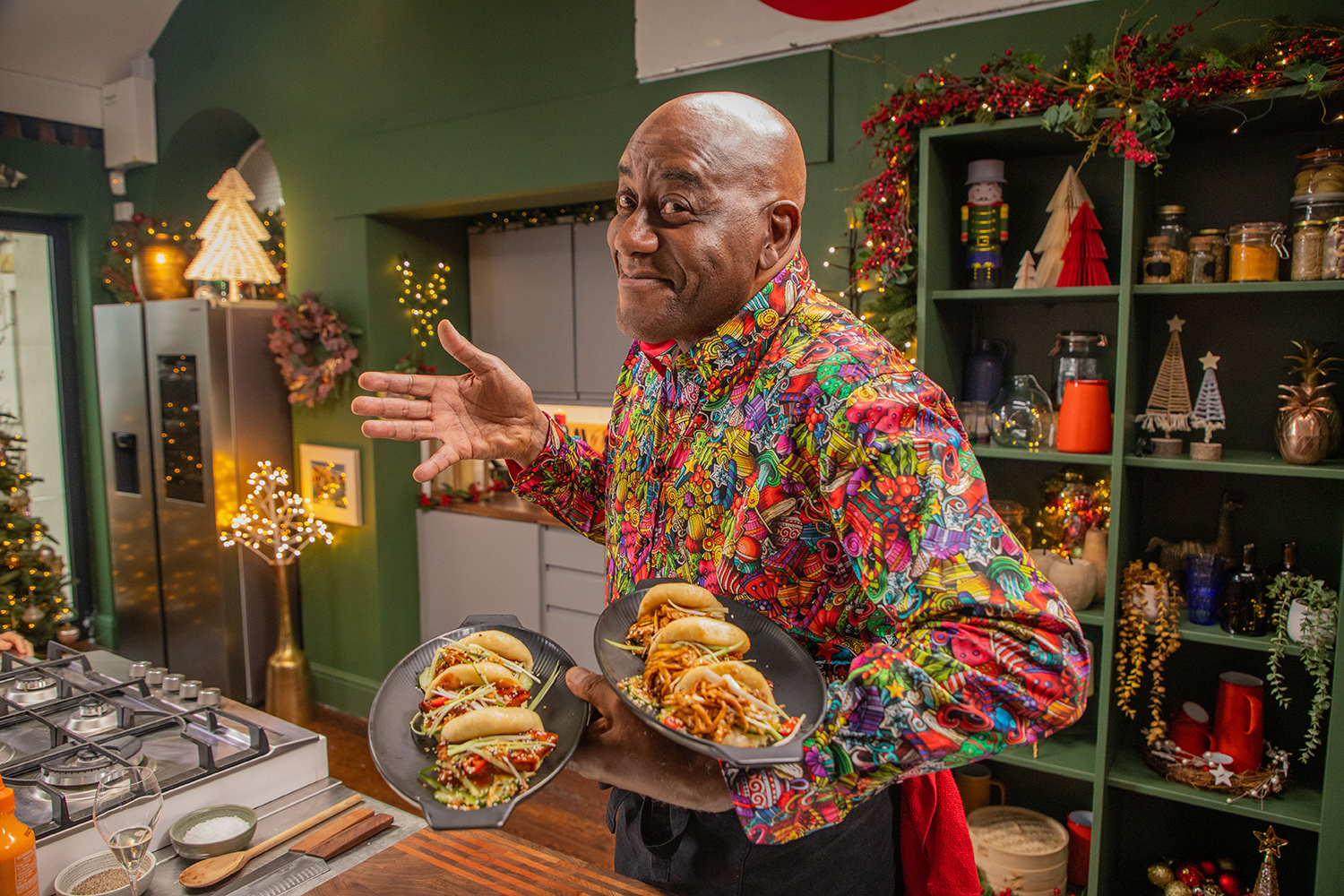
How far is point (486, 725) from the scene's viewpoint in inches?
34.5

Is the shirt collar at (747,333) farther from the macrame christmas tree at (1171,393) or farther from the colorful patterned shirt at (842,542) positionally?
the macrame christmas tree at (1171,393)

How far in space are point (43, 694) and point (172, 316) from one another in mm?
2485

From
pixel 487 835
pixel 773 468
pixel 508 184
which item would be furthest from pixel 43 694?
pixel 508 184

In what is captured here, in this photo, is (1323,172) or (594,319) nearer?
(1323,172)

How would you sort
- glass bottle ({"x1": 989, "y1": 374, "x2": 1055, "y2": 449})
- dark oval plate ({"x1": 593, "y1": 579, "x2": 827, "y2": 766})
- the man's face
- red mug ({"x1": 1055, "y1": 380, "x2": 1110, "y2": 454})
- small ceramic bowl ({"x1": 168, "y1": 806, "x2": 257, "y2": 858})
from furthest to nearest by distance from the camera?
1. glass bottle ({"x1": 989, "y1": 374, "x2": 1055, "y2": 449})
2. red mug ({"x1": 1055, "y1": 380, "x2": 1110, "y2": 454})
3. small ceramic bowl ({"x1": 168, "y1": 806, "x2": 257, "y2": 858})
4. the man's face
5. dark oval plate ({"x1": 593, "y1": 579, "x2": 827, "y2": 766})

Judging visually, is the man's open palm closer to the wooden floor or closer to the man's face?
the man's face

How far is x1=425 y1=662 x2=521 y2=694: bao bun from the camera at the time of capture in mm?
965

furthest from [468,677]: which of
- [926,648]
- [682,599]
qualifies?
[926,648]

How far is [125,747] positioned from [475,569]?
2.27 m

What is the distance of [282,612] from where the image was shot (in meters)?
4.00

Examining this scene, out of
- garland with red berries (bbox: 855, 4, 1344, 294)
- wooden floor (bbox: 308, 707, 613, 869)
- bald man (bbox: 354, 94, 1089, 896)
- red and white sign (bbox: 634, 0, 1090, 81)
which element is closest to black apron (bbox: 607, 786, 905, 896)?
bald man (bbox: 354, 94, 1089, 896)

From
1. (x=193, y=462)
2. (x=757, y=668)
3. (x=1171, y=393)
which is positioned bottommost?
(x=193, y=462)

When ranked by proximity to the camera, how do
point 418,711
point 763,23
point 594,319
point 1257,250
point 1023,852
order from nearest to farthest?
point 418,711, point 1257,250, point 1023,852, point 763,23, point 594,319

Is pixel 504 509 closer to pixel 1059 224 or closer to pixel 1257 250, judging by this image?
pixel 1059 224
